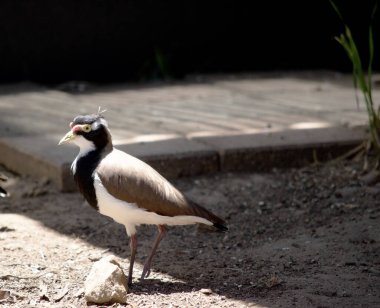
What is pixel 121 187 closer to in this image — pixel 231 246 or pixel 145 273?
pixel 145 273

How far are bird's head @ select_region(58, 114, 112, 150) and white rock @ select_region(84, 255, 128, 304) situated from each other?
1.84 feet

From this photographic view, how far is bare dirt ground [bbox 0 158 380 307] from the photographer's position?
4.03m

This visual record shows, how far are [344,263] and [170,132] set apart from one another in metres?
2.26

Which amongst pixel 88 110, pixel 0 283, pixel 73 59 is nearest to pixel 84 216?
pixel 0 283

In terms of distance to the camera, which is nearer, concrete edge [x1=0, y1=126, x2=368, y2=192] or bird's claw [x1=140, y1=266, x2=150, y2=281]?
bird's claw [x1=140, y1=266, x2=150, y2=281]

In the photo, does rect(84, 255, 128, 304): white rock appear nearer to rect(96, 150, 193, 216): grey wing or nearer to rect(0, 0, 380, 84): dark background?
rect(96, 150, 193, 216): grey wing

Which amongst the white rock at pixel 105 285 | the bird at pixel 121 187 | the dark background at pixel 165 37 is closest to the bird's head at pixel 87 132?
the bird at pixel 121 187

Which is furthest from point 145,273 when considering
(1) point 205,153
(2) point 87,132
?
(1) point 205,153

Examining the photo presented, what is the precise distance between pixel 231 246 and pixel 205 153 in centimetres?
112

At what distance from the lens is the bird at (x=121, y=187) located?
4062 millimetres

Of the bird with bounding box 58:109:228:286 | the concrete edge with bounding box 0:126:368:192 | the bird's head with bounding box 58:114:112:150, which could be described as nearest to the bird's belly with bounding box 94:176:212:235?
the bird with bounding box 58:109:228:286

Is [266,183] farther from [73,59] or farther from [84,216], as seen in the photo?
[73,59]

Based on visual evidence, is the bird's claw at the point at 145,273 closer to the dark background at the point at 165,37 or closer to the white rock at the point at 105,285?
the white rock at the point at 105,285

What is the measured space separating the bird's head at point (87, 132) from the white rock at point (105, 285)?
22.1 inches
